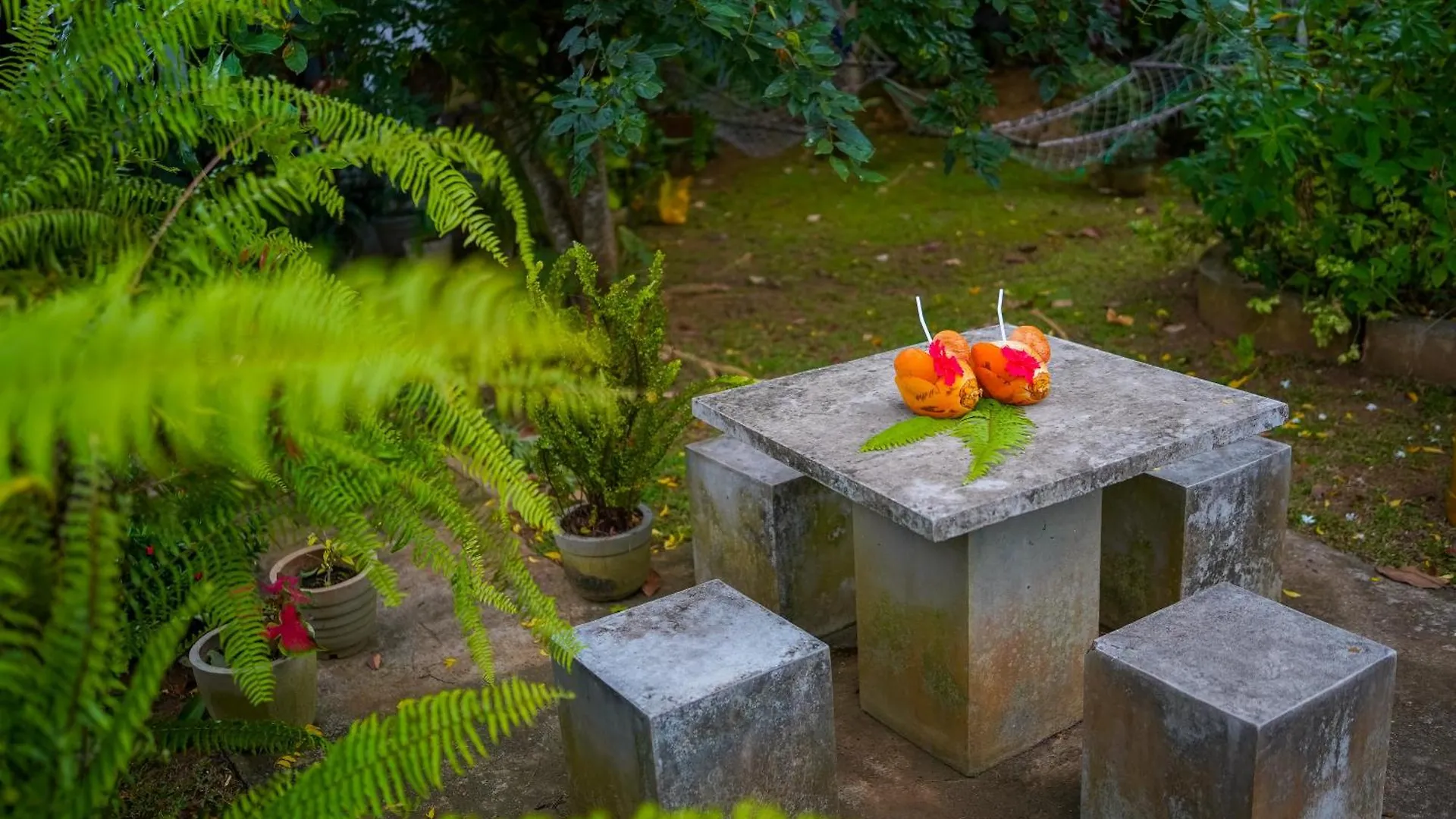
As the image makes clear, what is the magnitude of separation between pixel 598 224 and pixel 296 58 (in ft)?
8.74

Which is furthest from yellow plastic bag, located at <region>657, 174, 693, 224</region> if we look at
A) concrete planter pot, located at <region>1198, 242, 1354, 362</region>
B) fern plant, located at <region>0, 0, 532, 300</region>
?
fern plant, located at <region>0, 0, 532, 300</region>

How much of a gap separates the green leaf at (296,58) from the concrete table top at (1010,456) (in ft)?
5.25

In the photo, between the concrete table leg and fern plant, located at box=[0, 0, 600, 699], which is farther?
the concrete table leg

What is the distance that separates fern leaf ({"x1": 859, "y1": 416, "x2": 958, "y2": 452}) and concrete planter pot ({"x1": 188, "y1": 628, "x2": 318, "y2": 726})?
5.47ft

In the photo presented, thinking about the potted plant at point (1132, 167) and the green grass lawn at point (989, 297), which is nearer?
the green grass lawn at point (989, 297)

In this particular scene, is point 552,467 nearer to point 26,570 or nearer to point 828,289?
point 26,570

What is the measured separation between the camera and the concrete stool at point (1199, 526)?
371 cm

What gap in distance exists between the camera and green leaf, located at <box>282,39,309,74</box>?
12.5 feet

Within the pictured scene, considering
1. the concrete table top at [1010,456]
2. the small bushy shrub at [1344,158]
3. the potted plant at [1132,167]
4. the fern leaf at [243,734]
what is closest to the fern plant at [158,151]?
the fern leaf at [243,734]

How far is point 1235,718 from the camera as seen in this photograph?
8.23ft

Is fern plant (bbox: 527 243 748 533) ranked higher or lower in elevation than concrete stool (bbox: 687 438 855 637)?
higher

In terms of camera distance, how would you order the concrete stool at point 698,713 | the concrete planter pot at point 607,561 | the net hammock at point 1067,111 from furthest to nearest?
the net hammock at point 1067,111
the concrete planter pot at point 607,561
the concrete stool at point 698,713

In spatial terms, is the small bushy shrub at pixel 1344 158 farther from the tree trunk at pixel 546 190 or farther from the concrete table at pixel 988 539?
the tree trunk at pixel 546 190

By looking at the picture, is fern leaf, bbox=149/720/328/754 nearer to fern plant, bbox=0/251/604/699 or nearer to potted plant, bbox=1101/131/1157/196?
fern plant, bbox=0/251/604/699
